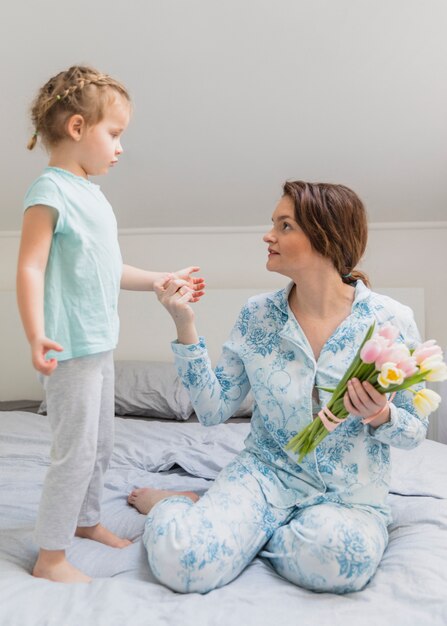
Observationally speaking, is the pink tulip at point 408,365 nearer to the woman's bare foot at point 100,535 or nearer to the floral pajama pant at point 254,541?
the floral pajama pant at point 254,541

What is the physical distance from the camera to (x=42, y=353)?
1.07 m

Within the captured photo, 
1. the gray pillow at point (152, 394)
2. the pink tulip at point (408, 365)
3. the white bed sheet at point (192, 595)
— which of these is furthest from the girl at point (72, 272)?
the gray pillow at point (152, 394)

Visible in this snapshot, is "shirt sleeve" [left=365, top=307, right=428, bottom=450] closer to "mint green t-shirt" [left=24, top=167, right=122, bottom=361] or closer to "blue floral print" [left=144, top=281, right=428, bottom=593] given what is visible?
"blue floral print" [left=144, top=281, right=428, bottom=593]

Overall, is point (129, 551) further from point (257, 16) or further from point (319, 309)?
point (257, 16)

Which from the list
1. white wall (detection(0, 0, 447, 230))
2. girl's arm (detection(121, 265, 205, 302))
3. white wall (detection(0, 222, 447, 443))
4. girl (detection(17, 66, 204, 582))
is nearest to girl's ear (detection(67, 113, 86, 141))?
girl (detection(17, 66, 204, 582))

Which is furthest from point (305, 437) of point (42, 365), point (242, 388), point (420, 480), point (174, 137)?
point (174, 137)

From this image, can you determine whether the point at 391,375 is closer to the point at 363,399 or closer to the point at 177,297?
the point at 363,399

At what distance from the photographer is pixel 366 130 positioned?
2615 millimetres

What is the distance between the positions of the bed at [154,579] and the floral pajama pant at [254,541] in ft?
0.09

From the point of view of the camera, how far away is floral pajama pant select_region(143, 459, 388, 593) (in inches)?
46.1

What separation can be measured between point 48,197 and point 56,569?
28.2 inches

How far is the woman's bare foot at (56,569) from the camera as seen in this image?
3.91 ft

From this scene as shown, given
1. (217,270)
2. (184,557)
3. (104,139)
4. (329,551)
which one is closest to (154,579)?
(184,557)

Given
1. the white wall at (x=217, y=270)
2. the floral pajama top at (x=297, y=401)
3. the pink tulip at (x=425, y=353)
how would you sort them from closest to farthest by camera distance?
the pink tulip at (x=425, y=353) → the floral pajama top at (x=297, y=401) → the white wall at (x=217, y=270)
